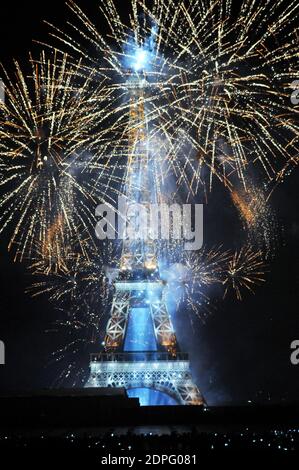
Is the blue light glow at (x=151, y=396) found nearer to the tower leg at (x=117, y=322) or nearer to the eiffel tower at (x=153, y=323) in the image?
the eiffel tower at (x=153, y=323)

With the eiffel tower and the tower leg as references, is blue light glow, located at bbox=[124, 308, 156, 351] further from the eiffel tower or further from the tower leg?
the tower leg

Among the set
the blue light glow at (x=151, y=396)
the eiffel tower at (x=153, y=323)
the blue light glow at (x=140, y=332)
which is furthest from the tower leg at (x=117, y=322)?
A: the blue light glow at (x=140, y=332)

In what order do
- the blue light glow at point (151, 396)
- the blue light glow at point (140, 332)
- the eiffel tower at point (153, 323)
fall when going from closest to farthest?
the eiffel tower at point (153, 323)
the blue light glow at point (151, 396)
the blue light glow at point (140, 332)

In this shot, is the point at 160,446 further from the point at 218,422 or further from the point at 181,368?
the point at 181,368

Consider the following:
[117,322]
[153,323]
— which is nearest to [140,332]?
[153,323]

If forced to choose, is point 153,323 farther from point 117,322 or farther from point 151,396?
point 151,396

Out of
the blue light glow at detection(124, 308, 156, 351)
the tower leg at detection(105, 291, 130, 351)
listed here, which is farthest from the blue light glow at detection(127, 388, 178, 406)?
the blue light glow at detection(124, 308, 156, 351)
